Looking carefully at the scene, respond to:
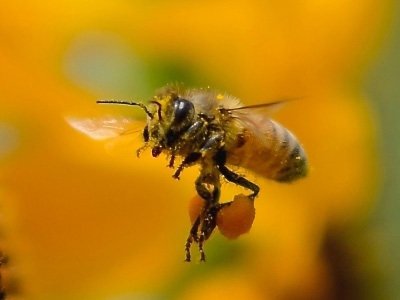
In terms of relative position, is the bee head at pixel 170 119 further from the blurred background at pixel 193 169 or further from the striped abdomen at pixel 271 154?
the blurred background at pixel 193 169

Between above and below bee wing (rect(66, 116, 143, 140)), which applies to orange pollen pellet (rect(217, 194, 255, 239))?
below

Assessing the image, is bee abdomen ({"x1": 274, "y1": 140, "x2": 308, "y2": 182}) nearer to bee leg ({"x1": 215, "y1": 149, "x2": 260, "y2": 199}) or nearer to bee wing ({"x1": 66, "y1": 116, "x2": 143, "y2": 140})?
bee leg ({"x1": 215, "y1": 149, "x2": 260, "y2": 199})

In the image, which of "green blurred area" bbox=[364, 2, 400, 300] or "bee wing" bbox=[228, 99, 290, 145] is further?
"green blurred area" bbox=[364, 2, 400, 300]

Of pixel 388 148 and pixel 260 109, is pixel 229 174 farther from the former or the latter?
pixel 388 148

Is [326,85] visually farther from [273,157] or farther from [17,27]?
[273,157]

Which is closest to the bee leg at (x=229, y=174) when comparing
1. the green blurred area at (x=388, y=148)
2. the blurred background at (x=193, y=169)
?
the blurred background at (x=193, y=169)

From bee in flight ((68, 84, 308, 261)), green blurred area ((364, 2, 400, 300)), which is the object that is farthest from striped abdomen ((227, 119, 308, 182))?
green blurred area ((364, 2, 400, 300))

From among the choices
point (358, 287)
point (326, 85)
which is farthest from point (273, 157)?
point (326, 85)
